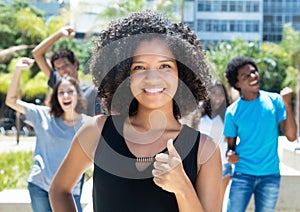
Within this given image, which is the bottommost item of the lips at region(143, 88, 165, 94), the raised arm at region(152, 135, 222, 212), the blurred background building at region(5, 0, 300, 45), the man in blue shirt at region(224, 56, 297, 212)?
the man in blue shirt at region(224, 56, 297, 212)

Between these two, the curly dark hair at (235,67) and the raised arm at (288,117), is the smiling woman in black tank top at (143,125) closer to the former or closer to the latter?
the raised arm at (288,117)

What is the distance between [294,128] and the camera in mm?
4027

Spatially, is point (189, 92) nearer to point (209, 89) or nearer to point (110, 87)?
point (209, 89)

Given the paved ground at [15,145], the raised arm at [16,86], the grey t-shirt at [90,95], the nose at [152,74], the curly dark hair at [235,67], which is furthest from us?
the paved ground at [15,145]

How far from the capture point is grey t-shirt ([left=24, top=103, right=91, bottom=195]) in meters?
3.56

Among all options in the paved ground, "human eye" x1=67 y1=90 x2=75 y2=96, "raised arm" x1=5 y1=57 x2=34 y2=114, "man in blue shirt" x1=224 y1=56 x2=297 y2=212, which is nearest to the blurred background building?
the paved ground

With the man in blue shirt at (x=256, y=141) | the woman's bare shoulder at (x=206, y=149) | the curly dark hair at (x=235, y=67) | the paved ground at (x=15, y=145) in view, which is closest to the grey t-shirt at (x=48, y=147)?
the man in blue shirt at (x=256, y=141)

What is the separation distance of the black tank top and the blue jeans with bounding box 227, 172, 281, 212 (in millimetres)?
2306

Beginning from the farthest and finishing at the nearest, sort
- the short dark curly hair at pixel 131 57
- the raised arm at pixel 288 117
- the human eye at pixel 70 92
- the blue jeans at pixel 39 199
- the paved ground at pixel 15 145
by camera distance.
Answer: the paved ground at pixel 15 145, the raised arm at pixel 288 117, the human eye at pixel 70 92, the blue jeans at pixel 39 199, the short dark curly hair at pixel 131 57

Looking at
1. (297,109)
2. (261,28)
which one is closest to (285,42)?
(297,109)

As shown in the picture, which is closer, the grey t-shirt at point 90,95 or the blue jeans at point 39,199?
the grey t-shirt at point 90,95

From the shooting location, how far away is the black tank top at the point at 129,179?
1610mm

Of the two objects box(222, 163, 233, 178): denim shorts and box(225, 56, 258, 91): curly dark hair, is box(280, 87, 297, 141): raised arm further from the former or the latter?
box(222, 163, 233, 178): denim shorts

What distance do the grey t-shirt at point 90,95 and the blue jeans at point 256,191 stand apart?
1.26 meters
